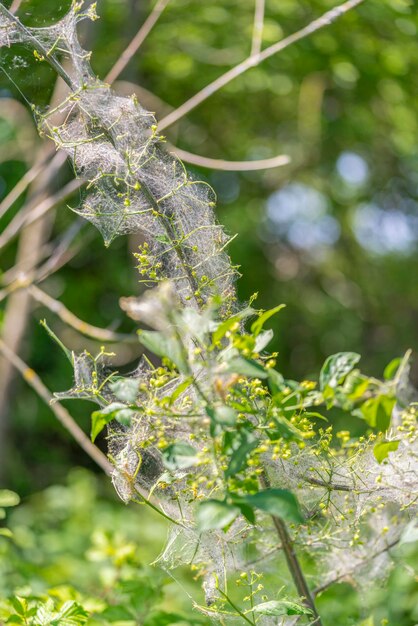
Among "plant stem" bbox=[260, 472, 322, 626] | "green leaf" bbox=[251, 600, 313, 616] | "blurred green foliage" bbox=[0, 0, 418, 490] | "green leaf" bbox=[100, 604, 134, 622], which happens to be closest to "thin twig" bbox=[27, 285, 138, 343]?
"blurred green foliage" bbox=[0, 0, 418, 490]

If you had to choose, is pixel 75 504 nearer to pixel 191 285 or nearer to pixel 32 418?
pixel 32 418

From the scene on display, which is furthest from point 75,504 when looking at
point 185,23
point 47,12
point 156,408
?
point 156,408

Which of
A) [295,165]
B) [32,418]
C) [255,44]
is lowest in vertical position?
[32,418]

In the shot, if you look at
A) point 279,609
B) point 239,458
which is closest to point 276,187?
point 279,609

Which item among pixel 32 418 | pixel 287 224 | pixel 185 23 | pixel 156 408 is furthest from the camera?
pixel 287 224

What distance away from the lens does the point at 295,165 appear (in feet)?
19.2

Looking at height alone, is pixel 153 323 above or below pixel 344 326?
above

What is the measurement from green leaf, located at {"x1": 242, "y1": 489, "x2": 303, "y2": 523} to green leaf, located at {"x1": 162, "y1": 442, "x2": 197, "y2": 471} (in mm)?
73

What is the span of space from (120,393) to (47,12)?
964 mm

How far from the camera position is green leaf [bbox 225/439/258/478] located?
689mm

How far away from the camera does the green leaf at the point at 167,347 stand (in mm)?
694

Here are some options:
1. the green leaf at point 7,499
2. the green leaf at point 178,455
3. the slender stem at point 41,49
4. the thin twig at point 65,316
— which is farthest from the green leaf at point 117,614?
the thin twig at point 65,316

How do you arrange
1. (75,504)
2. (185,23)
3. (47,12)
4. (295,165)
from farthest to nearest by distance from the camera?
(295,165), (75,504), (185,23), (47,12)

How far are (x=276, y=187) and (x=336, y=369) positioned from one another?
5.65 meters
